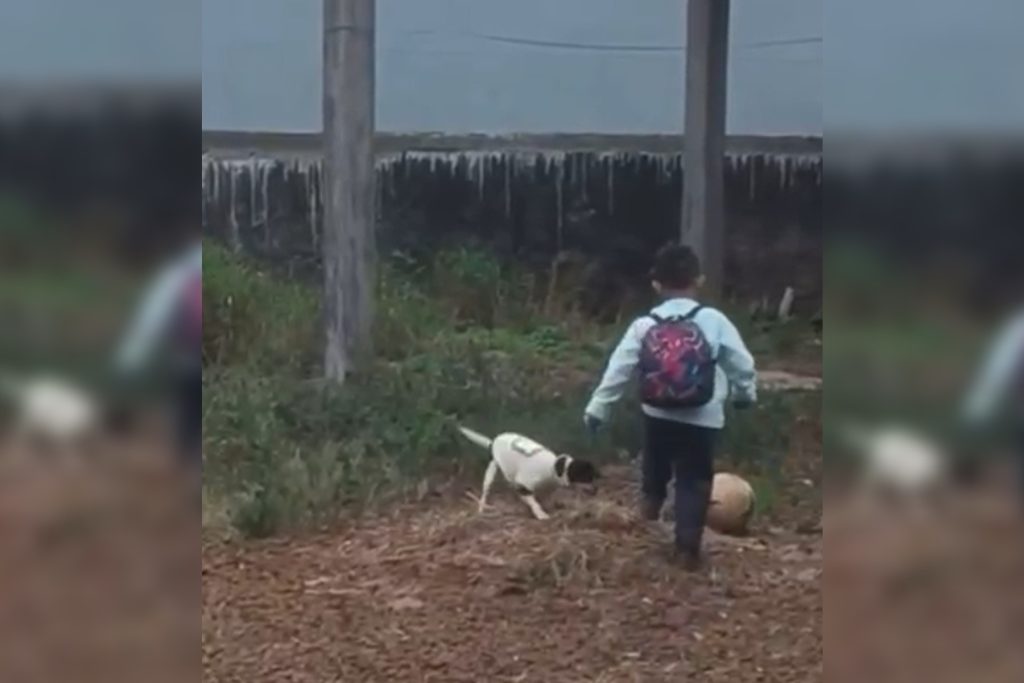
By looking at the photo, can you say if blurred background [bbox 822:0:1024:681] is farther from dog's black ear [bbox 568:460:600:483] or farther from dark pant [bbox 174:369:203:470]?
dog's black ear [bbox 568:460:600:483]

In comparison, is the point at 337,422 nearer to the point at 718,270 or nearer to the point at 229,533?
the point at 229,533

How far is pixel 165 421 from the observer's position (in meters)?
1.40

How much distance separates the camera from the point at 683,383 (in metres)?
3.60

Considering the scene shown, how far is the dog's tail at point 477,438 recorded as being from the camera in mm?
4375

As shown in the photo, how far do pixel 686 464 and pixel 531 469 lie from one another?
Result: 51cm

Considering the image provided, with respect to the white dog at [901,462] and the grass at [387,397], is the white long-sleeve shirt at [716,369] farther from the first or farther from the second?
the white dog at [901,462]

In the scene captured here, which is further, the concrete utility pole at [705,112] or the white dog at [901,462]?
the concrete utility pole at [705,112]

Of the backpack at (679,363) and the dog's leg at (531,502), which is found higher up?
the backpack at (679,363)

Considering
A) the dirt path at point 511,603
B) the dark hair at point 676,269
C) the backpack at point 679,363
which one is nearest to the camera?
the dirt path at point 511,603

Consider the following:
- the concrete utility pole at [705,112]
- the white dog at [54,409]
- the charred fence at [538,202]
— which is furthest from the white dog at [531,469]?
the white dog at [54,409]

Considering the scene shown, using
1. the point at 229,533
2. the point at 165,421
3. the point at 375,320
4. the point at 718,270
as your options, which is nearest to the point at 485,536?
the point at 229,533

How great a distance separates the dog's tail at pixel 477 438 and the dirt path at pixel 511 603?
0.26 m

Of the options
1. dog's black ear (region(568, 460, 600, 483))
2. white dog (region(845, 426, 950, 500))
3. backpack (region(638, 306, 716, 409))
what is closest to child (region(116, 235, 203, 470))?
white dog (region(845, 426, 950, 500))

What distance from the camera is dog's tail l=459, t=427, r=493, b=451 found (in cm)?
438
